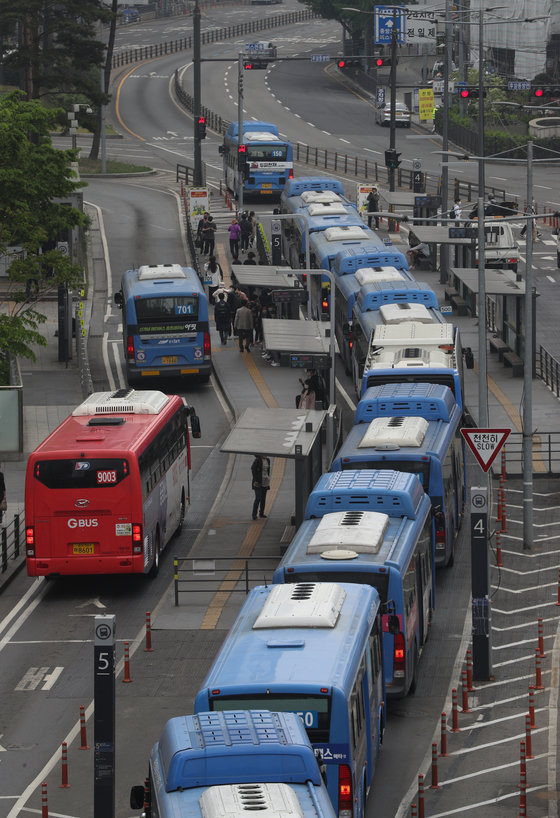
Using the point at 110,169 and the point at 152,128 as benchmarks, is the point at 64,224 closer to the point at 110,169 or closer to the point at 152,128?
the point at 110,169

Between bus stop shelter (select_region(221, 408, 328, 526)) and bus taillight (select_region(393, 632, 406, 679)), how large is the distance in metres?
8.63

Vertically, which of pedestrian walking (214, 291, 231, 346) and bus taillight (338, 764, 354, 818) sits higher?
bus taillight (338, 764, 354, 818)

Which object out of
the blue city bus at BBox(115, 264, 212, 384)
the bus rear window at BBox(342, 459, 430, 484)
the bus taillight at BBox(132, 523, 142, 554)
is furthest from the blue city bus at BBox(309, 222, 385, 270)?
the bus taillight at BBox(132, 523, 142, 554)

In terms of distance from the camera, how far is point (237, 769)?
1481 centimetres

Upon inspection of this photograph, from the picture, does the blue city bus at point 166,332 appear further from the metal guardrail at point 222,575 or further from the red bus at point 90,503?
the red bus at point 90,503

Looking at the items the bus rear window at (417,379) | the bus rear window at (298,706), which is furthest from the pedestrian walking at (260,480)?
the bus rear window at (298,706)

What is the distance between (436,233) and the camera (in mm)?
55125

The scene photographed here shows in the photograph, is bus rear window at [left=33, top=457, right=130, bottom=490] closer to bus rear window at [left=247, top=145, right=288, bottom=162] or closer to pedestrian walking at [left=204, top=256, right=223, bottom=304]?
pedestrian walking at [left=204, top=256, right=223, bottom=304]

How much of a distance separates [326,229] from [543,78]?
55.5m

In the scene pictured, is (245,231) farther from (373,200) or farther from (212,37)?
(212,37)

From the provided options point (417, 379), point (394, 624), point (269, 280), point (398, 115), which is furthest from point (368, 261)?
point (398, 115)

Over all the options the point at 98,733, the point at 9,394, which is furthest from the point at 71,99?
the point at 98,733

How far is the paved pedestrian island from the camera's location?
21.0 metres

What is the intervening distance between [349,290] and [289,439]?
15.9 m
